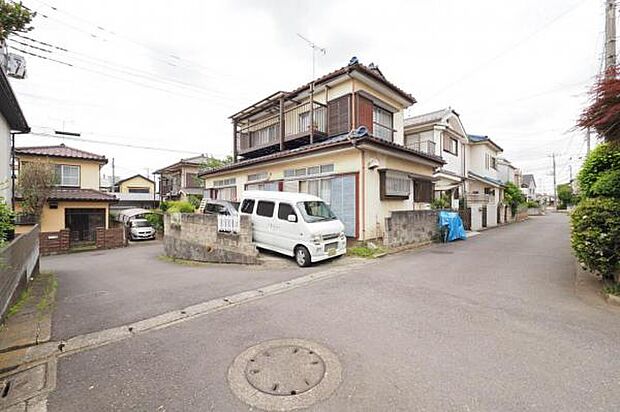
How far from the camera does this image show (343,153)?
33.4ft

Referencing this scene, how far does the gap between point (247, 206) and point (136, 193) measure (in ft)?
110

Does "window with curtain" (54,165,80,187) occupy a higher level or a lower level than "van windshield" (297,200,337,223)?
higher

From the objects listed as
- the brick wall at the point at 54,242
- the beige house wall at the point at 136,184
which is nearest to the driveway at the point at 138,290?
the brick wall at the point at 54,242

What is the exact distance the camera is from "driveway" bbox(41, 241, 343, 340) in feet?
14.9

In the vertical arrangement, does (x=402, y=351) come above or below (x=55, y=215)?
below

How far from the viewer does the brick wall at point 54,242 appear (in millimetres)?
16484

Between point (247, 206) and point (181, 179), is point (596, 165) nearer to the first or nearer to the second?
point (247, 206)

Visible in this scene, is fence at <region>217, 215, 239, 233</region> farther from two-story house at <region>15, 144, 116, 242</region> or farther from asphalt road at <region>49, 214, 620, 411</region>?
two-story house at <region>15, 144, 116, 242</region>

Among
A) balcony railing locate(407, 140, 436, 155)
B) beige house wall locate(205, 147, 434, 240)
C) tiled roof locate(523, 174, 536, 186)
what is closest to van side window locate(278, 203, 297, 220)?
beige house wall locate(205, 147, 434, 240)

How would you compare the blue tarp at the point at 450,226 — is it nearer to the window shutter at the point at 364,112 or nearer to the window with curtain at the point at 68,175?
the window shutter at the point at 364,112

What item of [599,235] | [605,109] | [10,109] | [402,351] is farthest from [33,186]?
[599,235]

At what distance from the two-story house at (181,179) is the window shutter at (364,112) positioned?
768 inches

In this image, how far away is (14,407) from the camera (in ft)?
8.02

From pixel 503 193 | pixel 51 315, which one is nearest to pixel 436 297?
pixel 51 315
